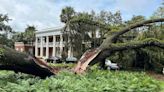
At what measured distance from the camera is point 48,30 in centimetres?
6531

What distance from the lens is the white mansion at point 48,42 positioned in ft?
201

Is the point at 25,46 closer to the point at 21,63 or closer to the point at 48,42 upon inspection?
the point at 48,42

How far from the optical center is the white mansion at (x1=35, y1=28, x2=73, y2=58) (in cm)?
6117

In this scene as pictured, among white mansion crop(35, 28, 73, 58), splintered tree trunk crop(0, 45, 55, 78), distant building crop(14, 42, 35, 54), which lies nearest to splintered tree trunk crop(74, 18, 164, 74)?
splintered tree trunk crop(0, 45, 55, 78)

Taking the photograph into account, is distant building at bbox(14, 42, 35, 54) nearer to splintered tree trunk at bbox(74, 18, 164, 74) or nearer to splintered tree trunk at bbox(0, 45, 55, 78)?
splintered tree trunk at bbox(74, 18, 164, 74)

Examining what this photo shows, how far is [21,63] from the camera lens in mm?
13344

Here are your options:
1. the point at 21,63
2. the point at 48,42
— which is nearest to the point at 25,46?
the point at 48,42

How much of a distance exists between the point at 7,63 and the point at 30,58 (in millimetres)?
902

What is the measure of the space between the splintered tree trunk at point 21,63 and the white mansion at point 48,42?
142 feet

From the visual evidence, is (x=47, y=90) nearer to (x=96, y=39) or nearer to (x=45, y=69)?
(x=45, y=69)

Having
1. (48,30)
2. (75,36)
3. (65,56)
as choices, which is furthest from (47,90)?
(48,30)

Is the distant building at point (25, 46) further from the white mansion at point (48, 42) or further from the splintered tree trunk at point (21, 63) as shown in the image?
the splintered tree trunk at point (21, 63)

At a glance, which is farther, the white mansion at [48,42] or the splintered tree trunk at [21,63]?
the white mansion at [48,42]

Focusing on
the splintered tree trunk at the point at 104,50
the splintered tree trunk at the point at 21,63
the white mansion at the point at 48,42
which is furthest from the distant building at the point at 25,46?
the splintered tree trunk at the point at 21,63
